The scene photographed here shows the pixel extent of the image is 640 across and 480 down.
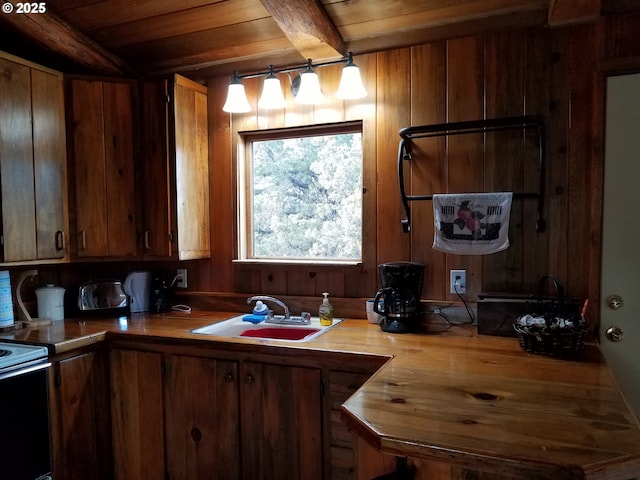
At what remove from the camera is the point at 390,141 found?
216 centimetres

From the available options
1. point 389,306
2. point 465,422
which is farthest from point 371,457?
point 389,306

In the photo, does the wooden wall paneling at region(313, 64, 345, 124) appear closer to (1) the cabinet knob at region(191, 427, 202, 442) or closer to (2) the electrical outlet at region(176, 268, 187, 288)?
(2) the electrical outlet at region(176, 268, 187, 288)

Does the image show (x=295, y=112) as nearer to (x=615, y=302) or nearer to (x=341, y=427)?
(x=341, y=427)

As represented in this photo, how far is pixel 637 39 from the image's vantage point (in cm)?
176

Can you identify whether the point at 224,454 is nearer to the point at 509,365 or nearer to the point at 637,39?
the point at 509,365

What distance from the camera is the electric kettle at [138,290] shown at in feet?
8.27

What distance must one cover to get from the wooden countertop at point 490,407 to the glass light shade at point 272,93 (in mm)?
1158

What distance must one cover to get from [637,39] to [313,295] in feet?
5.85

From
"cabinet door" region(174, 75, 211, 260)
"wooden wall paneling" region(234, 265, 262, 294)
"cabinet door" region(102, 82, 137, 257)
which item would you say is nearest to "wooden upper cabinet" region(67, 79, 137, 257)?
"cabinet door" region(102, 82, 137, 257)

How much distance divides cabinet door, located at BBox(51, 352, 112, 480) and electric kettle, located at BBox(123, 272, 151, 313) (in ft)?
1.52

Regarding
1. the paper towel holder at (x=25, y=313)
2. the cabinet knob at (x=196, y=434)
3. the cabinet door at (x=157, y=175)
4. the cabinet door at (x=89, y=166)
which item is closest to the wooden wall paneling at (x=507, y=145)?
the cabinet knob at (x=196, y=434)

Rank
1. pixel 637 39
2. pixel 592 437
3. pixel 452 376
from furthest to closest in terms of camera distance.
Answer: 1. pixel 637 39
2. pixel 452 376
3. pixel 592 437

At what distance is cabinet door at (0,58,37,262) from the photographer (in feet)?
6.62

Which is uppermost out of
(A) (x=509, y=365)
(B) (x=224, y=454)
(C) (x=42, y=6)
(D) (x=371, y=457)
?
(C) (x=42, y=6)
